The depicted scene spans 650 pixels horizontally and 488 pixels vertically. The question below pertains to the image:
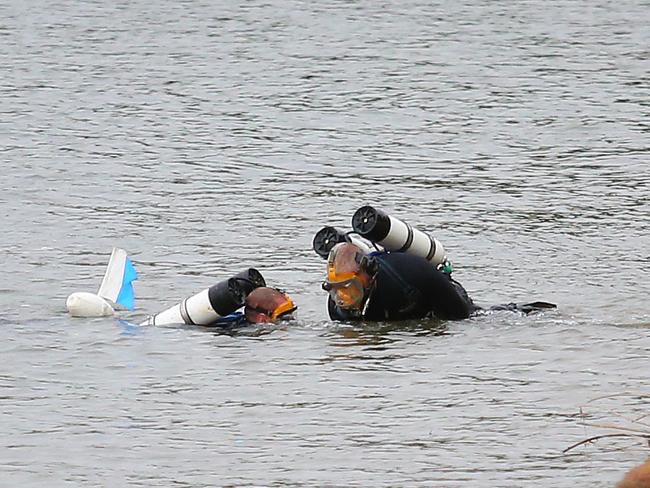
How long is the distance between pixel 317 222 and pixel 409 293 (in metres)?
4.69

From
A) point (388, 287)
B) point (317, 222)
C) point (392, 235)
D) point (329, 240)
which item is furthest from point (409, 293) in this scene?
point (317, 222)

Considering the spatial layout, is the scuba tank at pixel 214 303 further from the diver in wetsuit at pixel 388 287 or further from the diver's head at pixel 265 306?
the diver in wetsuit at pixel 388 287

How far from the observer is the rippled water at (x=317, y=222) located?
23.1 ft

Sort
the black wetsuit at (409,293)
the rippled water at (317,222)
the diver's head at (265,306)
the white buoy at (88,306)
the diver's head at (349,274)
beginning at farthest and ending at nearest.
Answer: the white buoy at (88,306)
the diver's head at (265,306)
the black wetsuit at (409,293)
the diver's head at (349,274)
the rippled water at (317,222)

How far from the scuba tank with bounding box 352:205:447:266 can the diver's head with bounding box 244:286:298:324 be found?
2.23ft

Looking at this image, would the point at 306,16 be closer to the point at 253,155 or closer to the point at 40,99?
the point at 40,99

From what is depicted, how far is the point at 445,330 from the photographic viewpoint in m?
9.48

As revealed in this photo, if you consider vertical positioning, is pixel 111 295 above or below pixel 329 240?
below

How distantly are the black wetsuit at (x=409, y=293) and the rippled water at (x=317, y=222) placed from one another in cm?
11

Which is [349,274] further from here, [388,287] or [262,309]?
[262,309]

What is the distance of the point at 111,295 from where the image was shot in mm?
10531

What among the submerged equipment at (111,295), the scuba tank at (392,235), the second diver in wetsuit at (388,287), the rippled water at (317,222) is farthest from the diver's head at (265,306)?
the submerged equipment at (111,295)

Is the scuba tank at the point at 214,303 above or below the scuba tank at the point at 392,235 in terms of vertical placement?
below

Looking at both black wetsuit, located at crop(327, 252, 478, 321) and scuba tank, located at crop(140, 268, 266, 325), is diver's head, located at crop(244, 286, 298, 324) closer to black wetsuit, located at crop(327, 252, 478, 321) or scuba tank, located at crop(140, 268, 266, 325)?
scuba tank, located at crop(140, 268, 266, 325)
